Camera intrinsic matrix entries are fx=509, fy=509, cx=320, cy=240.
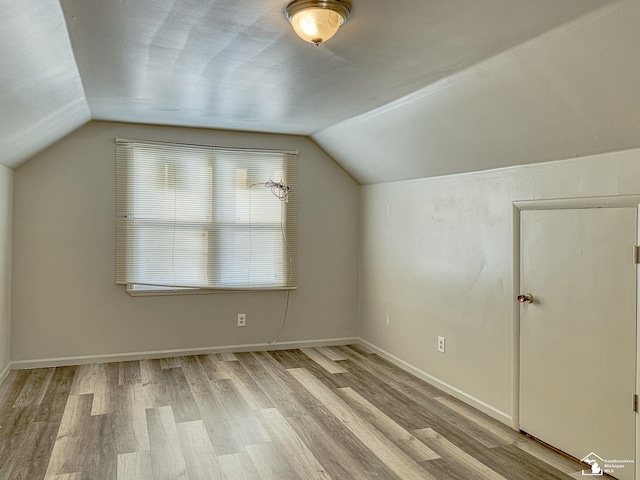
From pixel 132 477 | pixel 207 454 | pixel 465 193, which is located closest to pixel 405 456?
pixel 207 454

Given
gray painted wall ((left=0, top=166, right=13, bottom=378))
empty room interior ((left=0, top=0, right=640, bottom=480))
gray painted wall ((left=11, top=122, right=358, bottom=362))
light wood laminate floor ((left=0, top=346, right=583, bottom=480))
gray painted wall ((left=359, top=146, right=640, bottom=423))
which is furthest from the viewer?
gray painted wall ((left=11, top=122, right=358, bottom=362))

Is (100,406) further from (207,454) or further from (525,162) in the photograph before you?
(525,162)

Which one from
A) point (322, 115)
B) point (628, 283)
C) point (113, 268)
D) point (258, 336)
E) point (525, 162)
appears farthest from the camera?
point (258, 336)

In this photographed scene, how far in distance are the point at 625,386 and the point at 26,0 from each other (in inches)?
119

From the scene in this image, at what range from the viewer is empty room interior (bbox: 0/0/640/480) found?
232 centimetres

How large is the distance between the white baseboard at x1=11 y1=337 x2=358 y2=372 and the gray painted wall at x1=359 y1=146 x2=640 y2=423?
21.7 inches

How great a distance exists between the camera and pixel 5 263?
13.2 feet

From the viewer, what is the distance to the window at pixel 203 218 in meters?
4.54

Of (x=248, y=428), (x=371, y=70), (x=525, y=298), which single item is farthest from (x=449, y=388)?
(x=371, y=70)

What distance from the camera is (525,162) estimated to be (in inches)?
121
